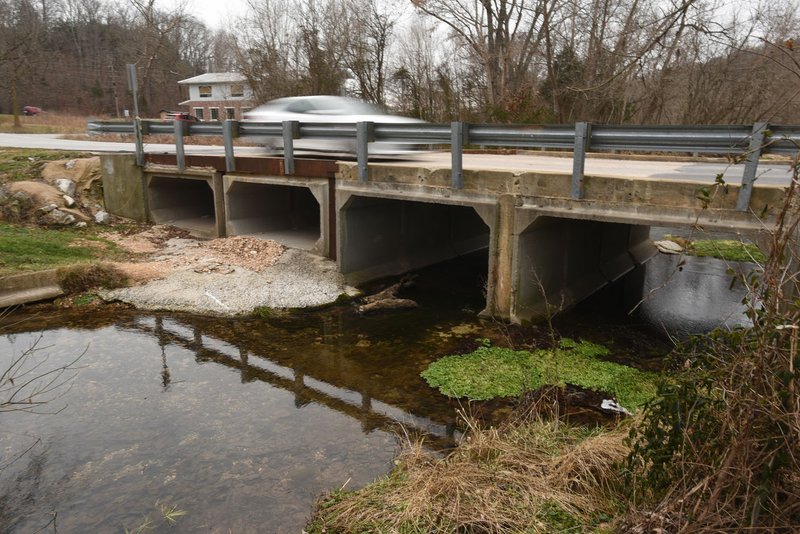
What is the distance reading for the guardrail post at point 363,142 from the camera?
Answer: 1055cm

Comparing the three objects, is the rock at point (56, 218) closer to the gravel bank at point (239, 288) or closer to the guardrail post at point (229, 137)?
the gravel bank at point (239, 288)

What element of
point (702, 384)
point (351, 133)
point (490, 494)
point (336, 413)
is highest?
point (351, 133)

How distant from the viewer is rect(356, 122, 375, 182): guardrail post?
10.5 metres

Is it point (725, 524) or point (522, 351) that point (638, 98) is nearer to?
point (522, 351)

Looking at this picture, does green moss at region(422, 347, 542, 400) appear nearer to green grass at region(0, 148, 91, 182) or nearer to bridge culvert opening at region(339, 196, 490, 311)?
bridge culvert opening at region(339, 196, 490, 311)

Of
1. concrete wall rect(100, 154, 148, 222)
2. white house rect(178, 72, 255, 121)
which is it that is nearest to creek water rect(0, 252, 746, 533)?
concrete wall rect(100, 154, 148, 222)

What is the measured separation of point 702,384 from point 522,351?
197 inches

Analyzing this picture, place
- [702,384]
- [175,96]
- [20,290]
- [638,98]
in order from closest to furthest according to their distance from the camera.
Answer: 1. [702,384]
2. [20,290]
3. [638,98]
4. [175,96]

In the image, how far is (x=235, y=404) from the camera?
728 centimetres

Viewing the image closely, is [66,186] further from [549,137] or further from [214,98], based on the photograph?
[214,98]

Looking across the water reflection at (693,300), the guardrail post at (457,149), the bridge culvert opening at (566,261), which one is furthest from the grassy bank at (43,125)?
the water reflection at (693,300)

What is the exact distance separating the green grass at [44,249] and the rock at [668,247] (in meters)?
14.1

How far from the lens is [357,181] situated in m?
11.3

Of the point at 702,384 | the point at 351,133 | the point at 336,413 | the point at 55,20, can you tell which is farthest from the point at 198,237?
the point at 55,20
